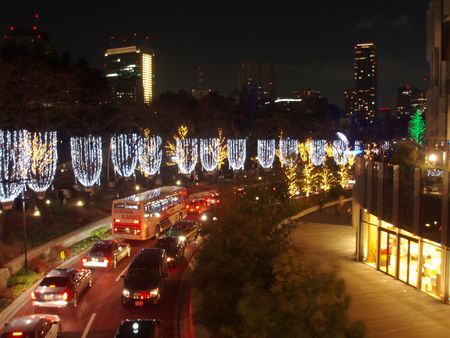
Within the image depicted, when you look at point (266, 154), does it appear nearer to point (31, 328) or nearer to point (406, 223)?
point (406, 223)

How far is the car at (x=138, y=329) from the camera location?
13.6 meters

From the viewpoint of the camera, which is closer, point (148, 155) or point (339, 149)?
point (148, 155)

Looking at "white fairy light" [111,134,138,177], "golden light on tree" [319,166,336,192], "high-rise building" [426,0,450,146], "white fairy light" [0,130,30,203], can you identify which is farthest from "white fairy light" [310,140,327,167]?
"white fairy light" [0,130,30,203]

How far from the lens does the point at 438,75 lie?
3042 cm

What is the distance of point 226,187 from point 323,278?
8.01m

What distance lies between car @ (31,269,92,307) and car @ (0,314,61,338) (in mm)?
3028

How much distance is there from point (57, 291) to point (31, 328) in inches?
162

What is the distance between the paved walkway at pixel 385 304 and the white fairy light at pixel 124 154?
2540 centimetres

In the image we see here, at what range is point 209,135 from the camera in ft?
230

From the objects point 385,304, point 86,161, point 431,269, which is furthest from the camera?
point 86,161

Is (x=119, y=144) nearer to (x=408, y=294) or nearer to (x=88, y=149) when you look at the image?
(x=88, y=149)

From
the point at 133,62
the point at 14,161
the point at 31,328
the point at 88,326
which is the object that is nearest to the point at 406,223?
the point at 88,326

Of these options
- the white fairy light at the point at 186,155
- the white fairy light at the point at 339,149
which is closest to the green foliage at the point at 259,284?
the white fairy light at the point at 186,155

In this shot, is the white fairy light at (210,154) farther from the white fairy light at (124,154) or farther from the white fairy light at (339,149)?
the white fairy light at (339,149)
